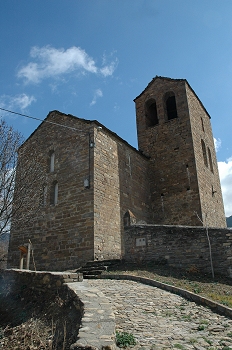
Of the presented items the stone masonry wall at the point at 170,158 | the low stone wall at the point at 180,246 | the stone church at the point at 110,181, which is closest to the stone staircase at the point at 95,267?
the stone church at the point at 110,181

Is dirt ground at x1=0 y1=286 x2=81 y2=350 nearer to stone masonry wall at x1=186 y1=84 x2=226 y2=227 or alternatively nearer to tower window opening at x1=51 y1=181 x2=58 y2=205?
tower window opening at x1=51 y1=181 x2=58 y2=205

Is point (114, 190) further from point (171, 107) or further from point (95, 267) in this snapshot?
point (171, 107)

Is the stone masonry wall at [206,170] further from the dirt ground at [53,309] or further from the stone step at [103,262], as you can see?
the dirt ground at [53,309]

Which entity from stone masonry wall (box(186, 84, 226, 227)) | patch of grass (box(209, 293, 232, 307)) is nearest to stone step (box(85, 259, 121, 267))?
patch of grass (box(209, 293, 232, 307))

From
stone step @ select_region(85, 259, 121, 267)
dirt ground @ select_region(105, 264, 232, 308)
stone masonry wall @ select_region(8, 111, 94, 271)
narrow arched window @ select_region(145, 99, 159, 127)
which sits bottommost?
dirt ground @ select_region(105, 264, 232, 308)

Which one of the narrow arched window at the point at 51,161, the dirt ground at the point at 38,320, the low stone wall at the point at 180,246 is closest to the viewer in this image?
the dirt ground at the point at 38,320

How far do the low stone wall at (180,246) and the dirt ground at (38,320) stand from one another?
4.15 m

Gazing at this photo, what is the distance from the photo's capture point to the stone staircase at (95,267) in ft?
32.8

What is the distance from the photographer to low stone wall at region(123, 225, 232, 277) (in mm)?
9375

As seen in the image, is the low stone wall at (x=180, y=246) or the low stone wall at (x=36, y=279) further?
the low stone wall at (x=180, y=246)

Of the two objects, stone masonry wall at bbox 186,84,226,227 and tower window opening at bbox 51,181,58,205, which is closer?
tower window opening at bbox 51,181,58,205

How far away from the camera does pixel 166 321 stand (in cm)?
535

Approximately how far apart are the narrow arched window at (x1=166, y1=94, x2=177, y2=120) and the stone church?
0.23 feet

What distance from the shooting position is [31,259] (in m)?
13.6
